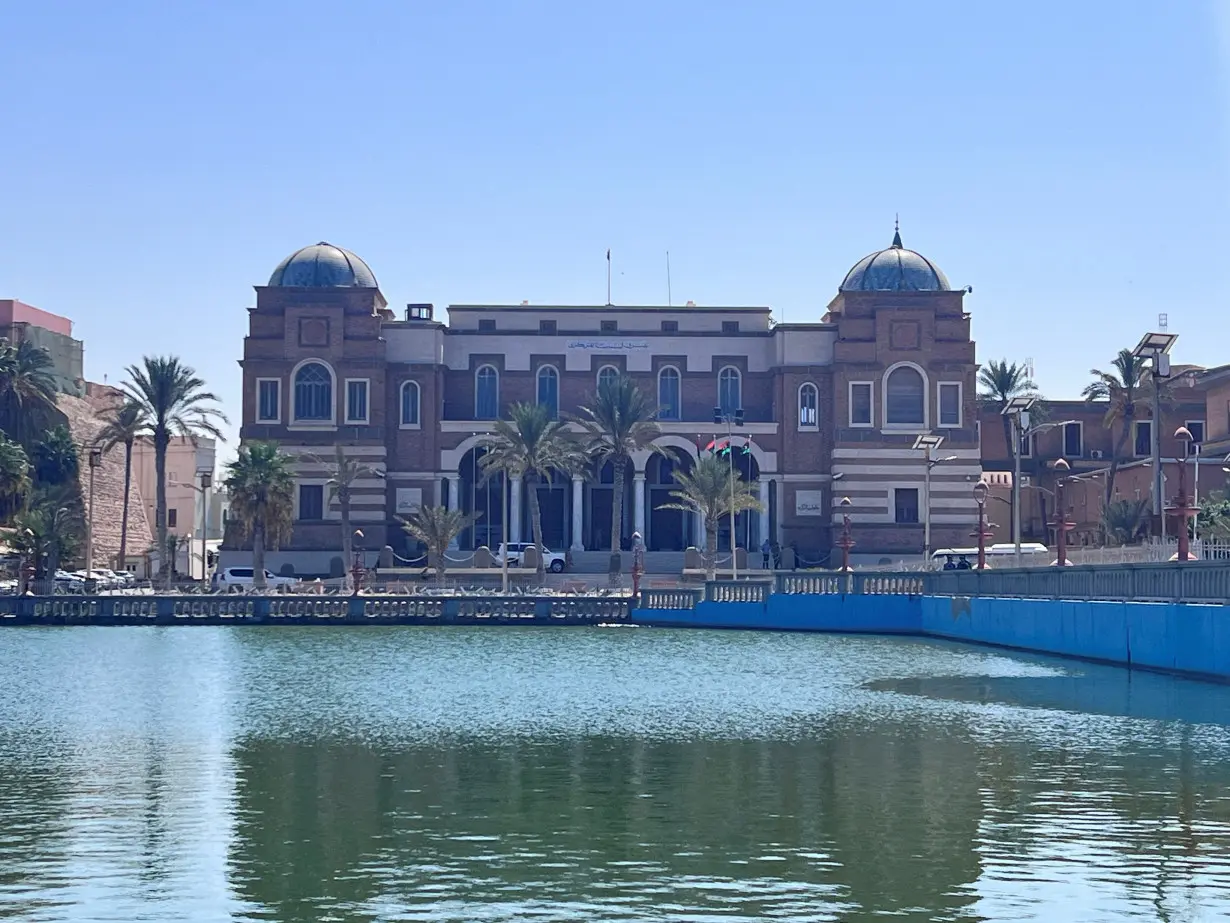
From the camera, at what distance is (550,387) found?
327 feet

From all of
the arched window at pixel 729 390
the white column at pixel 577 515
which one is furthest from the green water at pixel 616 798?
the arched window at pixel 729 390

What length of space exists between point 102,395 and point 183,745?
94.0 metres

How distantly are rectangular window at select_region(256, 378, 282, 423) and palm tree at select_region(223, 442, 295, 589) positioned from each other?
35.2 ft

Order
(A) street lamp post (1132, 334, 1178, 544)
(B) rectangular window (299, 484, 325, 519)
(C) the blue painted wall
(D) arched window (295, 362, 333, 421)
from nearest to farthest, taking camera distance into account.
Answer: (C) the blue painted wall < (A) street lamp post (1132, 334, 1178, 544) < (B) rectangular window (299, 484, 325, 519) < (D) arched window (295, 362, 333, 421)

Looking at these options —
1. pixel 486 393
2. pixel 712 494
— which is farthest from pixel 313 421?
pixel 712 494

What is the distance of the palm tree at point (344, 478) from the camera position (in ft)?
301

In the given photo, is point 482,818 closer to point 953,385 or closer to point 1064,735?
point 1064,735

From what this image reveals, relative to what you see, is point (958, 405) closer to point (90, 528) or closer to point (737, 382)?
point (737, 382)

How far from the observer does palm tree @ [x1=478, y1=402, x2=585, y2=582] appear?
8681 cm

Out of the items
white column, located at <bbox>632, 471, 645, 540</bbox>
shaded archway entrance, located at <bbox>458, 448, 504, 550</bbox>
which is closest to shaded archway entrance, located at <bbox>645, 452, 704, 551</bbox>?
white column, located at <bbox>632, 471, 645, 540</bbox>

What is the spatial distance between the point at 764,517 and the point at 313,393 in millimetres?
26094

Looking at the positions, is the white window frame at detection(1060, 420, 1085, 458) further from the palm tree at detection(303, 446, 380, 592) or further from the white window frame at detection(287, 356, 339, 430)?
the white window frame at detection(287, 356, 339, 430)

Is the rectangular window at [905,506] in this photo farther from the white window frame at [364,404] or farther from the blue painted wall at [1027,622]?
the white window frame at [364,404]

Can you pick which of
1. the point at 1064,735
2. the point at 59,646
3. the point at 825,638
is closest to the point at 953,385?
the point at 825,638
